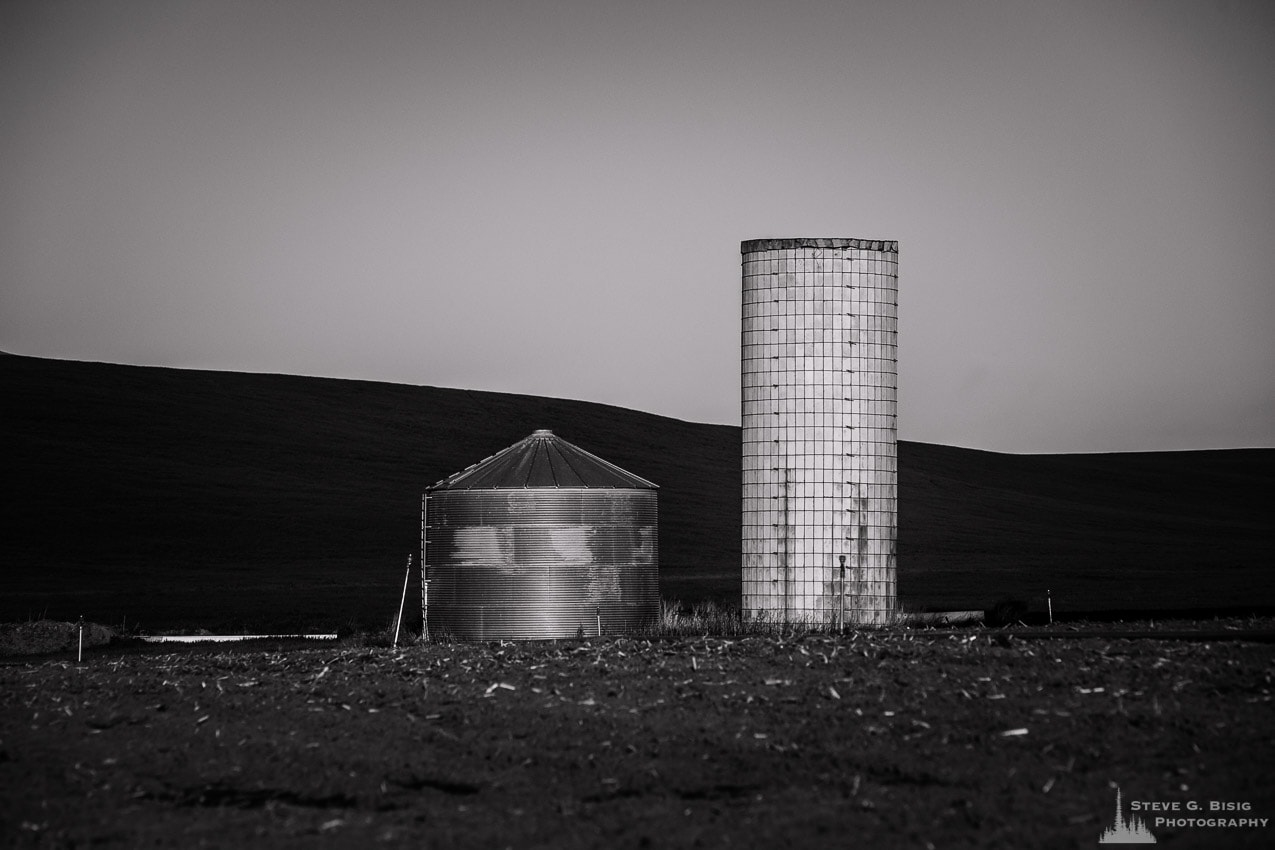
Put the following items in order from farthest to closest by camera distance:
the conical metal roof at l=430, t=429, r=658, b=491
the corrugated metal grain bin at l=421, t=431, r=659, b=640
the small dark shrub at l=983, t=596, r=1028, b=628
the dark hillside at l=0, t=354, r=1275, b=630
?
the dark hillside at l=0, t=354, r=1275, b=630, the conical metal roof at l=430, t=429, r=658, b=491, the small dark shrub at l=983, t=596, r=1028, b=628, the corrugated metal grain bin at l=421, t=431, r=659, b=640

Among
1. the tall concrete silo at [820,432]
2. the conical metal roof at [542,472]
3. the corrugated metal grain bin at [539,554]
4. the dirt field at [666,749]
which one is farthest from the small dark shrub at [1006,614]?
the dirt field at [666,749]

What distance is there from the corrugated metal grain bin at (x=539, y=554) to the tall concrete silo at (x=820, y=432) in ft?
7.45

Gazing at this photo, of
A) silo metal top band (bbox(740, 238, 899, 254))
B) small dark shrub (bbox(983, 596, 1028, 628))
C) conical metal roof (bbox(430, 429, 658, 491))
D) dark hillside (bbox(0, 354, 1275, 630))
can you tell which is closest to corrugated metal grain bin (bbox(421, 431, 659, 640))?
conical metal roof (bbox(430, 429, 658, 491))

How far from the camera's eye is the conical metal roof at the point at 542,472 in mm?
30641

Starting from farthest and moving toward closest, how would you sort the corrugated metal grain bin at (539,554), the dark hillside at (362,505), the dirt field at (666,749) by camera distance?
the dark hillside at (362,505)
the corrugated metal grain bin at (539,554)
the dirt field at (666,749)

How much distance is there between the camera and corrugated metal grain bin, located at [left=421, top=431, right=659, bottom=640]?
96.9 feet

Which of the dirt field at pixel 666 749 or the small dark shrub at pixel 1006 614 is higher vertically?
the small dark shrub at pixel 1006 614

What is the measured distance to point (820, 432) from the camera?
3020 centimetres

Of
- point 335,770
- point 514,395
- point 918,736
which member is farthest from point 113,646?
point 514,395

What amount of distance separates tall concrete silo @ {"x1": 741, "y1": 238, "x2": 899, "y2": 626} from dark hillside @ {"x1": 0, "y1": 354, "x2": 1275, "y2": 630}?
545 inches

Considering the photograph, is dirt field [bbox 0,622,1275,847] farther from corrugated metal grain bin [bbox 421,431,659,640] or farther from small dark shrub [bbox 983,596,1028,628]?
small dark shrub [bbox 983,596,1028,628]

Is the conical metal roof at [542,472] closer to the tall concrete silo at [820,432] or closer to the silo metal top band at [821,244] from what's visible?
the tall concrete silo at [820,432]

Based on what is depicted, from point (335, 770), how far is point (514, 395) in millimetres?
77921

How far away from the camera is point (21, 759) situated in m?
15.3
